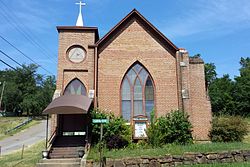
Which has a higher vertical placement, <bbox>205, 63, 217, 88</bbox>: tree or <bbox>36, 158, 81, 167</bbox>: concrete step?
<bbox>205, 63, 217, 88</bbox>: tree

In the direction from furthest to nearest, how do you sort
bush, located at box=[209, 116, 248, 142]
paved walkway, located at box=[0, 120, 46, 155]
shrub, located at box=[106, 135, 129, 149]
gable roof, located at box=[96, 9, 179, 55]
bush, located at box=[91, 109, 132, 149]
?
paved walkway, located at box=[0, 120, 46, 155] → gable roof, located at box=[96, 9, 179, 55] → bush, located at box=[209, 116, 248, 142] → bush, located at box=[91, 109, 132, 149] → shrub, located at box=[106, 135, 129, 149]

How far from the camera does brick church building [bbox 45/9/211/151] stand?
18906 mm

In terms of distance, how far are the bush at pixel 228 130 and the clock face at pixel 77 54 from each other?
11.6m

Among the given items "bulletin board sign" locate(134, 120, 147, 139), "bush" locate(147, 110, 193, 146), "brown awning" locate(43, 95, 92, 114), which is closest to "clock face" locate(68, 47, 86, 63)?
"brown awning" locate(43, 95, 92, 114)

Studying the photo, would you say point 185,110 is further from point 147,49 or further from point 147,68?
point 147,49

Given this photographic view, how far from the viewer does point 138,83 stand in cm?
1952

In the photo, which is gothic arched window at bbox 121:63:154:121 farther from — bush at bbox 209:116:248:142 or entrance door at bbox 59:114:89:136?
bush at bbox 209:116:248:142

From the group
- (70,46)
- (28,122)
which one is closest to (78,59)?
(70,46)

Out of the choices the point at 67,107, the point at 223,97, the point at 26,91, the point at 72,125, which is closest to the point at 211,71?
the point at 223,97

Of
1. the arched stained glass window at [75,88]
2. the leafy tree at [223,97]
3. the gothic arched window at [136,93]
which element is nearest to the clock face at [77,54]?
the arched stained glass window at [75,88]

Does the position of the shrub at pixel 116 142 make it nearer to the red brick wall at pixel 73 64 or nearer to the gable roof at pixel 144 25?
the red brick wall at pixel 73 64

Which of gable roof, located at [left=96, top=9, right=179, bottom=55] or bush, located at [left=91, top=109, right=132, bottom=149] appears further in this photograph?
gable roof, located at [left=96, top=9, right=179, bottom=55]

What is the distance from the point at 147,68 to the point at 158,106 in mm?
3088

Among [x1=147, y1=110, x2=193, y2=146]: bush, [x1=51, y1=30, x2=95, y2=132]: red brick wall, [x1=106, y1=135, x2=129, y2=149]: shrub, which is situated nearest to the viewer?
[x1=106, y1=135, x2=129, y2=149]: shrub
